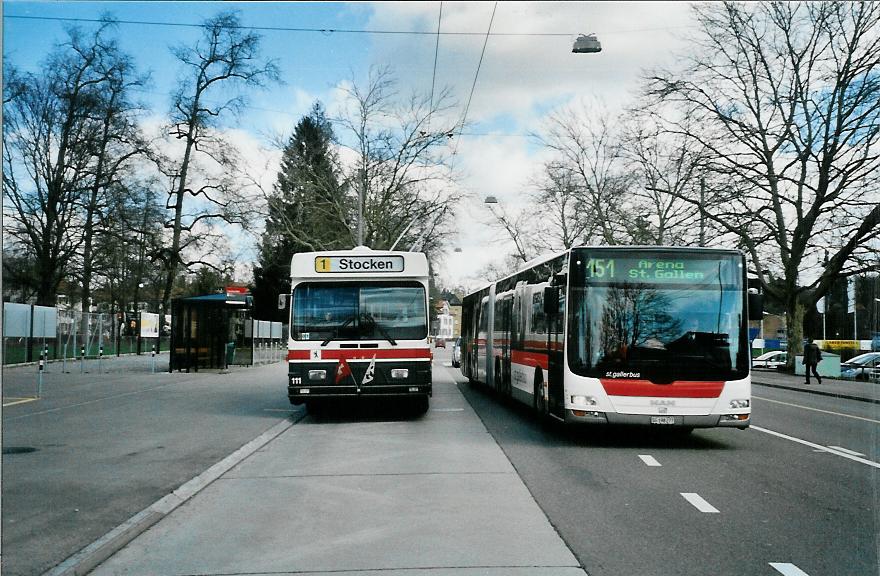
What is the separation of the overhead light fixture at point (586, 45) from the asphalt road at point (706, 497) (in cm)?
1008

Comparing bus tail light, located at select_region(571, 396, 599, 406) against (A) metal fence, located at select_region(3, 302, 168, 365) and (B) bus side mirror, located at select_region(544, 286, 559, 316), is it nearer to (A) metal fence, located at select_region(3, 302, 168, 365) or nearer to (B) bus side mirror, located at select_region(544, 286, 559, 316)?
(B) bus side mirror, located at select_region(544, 286, 559, 316)

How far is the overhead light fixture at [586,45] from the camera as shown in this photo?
69.6ft

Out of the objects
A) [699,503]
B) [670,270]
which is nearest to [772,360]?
[670,270]

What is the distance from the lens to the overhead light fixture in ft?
69.6

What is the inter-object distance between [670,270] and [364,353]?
227 inches

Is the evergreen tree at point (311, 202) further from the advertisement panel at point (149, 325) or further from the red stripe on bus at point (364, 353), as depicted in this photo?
the red stripe on bus at point (364, 353)

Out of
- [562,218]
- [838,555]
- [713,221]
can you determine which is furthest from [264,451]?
[562,218]

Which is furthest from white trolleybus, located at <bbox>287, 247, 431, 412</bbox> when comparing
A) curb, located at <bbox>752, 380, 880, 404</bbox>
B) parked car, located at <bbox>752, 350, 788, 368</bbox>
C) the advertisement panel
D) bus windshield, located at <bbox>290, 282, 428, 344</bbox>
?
parked car, located at <bbox>752, 350, 788, 368</bbox>

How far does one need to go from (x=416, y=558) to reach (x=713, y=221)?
35.0 m

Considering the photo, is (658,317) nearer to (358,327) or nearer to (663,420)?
(663,420)

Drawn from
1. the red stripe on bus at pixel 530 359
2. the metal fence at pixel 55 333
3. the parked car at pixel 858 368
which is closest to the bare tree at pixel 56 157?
the metal fence at pixel 55 333

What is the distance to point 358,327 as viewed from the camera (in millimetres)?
15805

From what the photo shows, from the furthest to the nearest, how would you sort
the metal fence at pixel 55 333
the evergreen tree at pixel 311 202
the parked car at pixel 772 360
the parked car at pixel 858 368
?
the parked car at pixel 772 360 → the evergreen tree at pixel 311 202 → the parked car at pixel 858 368 → the metal fence at pixel 55 333

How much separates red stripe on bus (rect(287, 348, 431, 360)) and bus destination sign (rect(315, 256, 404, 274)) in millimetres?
1470
